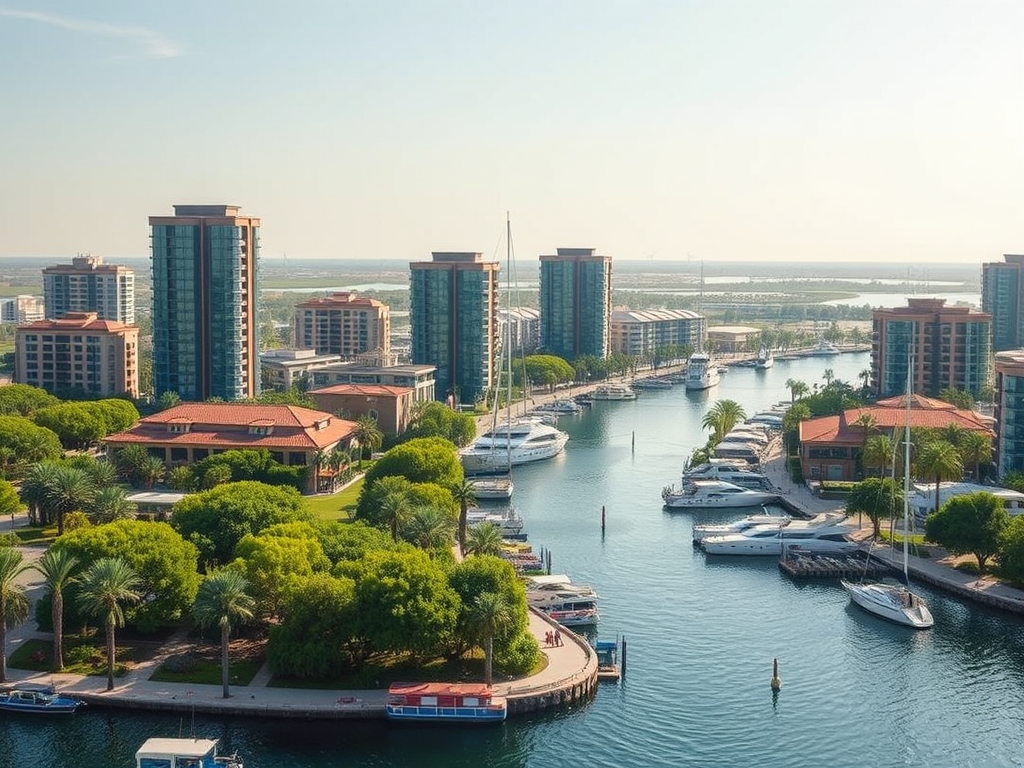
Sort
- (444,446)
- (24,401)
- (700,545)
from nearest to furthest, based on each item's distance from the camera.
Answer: (700,545), (444,446), (24,401)

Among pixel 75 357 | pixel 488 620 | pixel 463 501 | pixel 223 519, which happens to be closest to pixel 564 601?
pixel 488 620

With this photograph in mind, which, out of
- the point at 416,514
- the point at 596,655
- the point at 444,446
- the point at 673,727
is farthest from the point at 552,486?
the point at 673,727

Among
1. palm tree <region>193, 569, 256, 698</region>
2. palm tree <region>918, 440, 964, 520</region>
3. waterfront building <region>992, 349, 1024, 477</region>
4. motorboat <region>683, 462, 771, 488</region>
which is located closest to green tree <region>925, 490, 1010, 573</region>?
palm tree <region>918, 440, 964, 520</region>

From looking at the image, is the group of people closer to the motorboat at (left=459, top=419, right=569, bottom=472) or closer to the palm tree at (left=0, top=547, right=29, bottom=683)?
the palm tree at (left=0, top=547, right=29, bottom=683)

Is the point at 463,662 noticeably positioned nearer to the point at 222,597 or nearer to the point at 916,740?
the point at 222,597

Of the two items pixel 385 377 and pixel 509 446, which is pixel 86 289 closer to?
pixel 385 377

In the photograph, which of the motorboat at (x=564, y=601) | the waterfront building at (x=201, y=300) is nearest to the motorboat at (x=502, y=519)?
the motorboat at (x=564, y=601)
